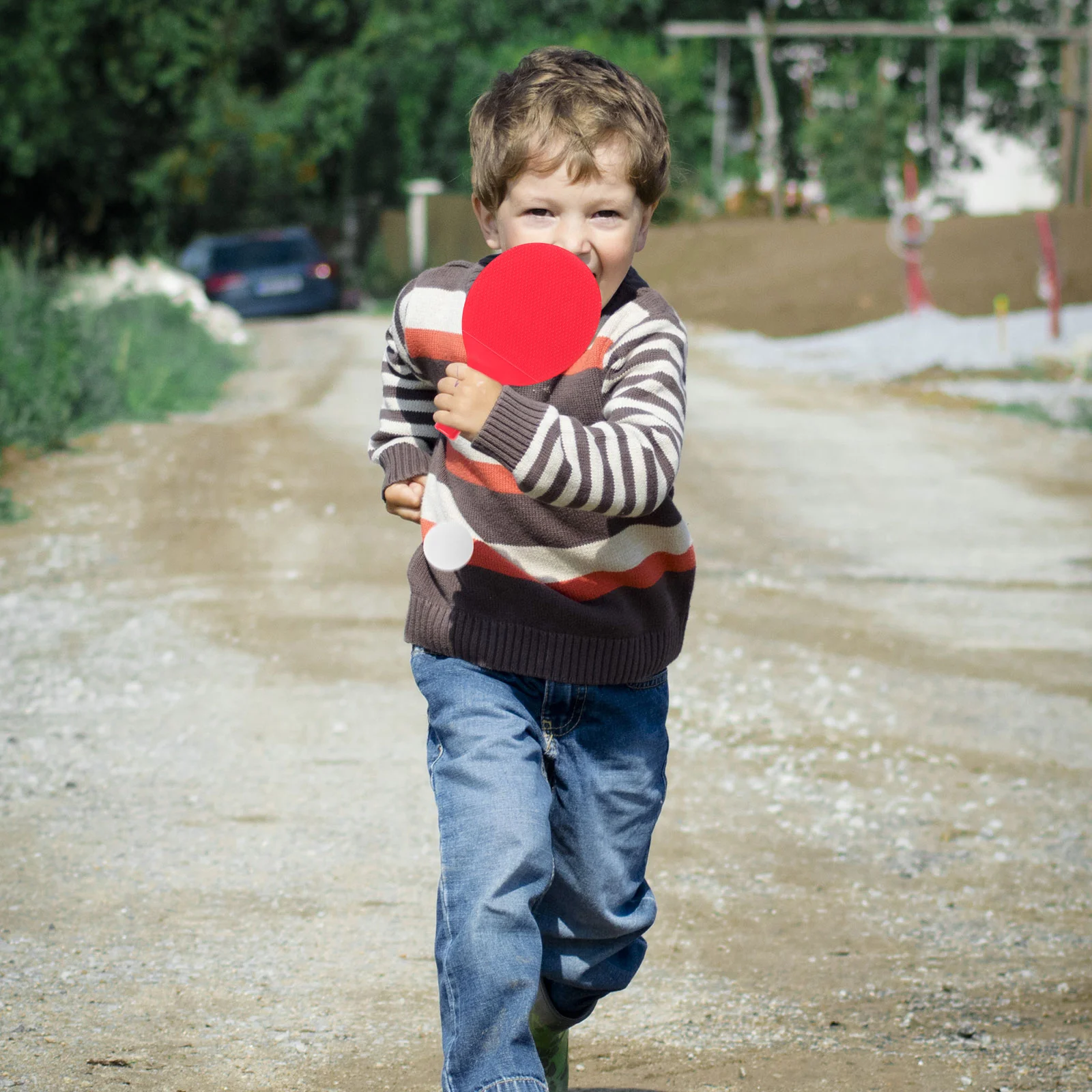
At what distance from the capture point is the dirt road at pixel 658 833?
2.80 metres

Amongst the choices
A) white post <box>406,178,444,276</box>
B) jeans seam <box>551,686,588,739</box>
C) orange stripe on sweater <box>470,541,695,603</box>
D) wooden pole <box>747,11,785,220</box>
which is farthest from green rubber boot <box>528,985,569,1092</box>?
white post <box>406,178,444,276</box>

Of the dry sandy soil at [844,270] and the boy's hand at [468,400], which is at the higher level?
the boy's hand at [468,400]

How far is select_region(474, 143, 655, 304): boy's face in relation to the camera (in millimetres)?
2125

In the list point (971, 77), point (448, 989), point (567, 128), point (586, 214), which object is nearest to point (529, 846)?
point (448, 989)

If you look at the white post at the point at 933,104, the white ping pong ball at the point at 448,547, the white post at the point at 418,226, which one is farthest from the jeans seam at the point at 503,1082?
the white post at the point at 933,104

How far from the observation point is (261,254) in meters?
23.2

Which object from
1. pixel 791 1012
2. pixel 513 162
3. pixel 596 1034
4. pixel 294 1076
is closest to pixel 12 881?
pixel 294 1076

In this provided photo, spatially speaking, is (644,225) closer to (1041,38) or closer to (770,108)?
(1041,38)

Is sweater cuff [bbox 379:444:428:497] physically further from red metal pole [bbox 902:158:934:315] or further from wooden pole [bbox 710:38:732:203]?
wooden pole [bbox 710:38:732:203]

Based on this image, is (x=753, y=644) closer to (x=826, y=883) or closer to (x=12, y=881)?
(x=826, y=883)

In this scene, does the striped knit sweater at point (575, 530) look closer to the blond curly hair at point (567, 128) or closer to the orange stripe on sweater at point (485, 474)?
the orange stripe on sweater at point (485, 474)

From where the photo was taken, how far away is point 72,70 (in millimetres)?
14820

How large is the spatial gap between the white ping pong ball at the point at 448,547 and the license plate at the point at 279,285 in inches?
827

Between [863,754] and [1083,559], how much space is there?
312cm
